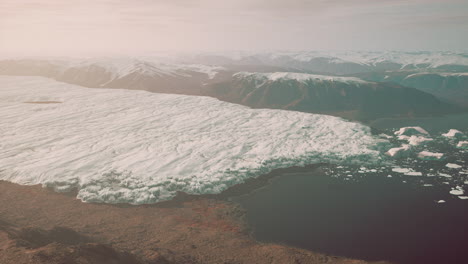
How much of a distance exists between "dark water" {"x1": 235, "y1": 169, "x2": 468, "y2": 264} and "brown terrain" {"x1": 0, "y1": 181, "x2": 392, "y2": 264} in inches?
139

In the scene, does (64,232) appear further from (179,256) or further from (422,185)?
(422,185)

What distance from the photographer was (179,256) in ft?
112

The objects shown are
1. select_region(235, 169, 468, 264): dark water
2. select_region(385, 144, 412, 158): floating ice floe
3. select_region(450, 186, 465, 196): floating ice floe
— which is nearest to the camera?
select_region(235, 169, 468, 264): dark water

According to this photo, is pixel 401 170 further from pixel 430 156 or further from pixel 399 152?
pixel 430 156

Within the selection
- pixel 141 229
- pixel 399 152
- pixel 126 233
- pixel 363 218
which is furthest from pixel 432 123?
pixel 126 233

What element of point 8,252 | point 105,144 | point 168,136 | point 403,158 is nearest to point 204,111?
point 168,136

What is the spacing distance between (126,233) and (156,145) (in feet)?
113

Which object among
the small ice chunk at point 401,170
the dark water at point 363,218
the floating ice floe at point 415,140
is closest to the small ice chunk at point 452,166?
the small ice chunk at point 401,170

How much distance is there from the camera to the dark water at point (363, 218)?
37562 mm

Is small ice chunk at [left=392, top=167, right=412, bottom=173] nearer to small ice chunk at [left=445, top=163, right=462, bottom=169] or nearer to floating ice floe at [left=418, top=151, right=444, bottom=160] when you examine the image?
floating ice floe at [left=418, top=151, right=444, bottom=160]

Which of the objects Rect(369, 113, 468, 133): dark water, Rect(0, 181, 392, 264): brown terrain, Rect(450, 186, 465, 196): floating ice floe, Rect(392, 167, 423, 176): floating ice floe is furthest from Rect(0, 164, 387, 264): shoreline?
Rect(369, 113, 468, 133): dark water

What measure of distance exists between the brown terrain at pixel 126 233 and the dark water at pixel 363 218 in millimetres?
3532

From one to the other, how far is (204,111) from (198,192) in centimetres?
5589

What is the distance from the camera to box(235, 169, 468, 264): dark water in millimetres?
37562
